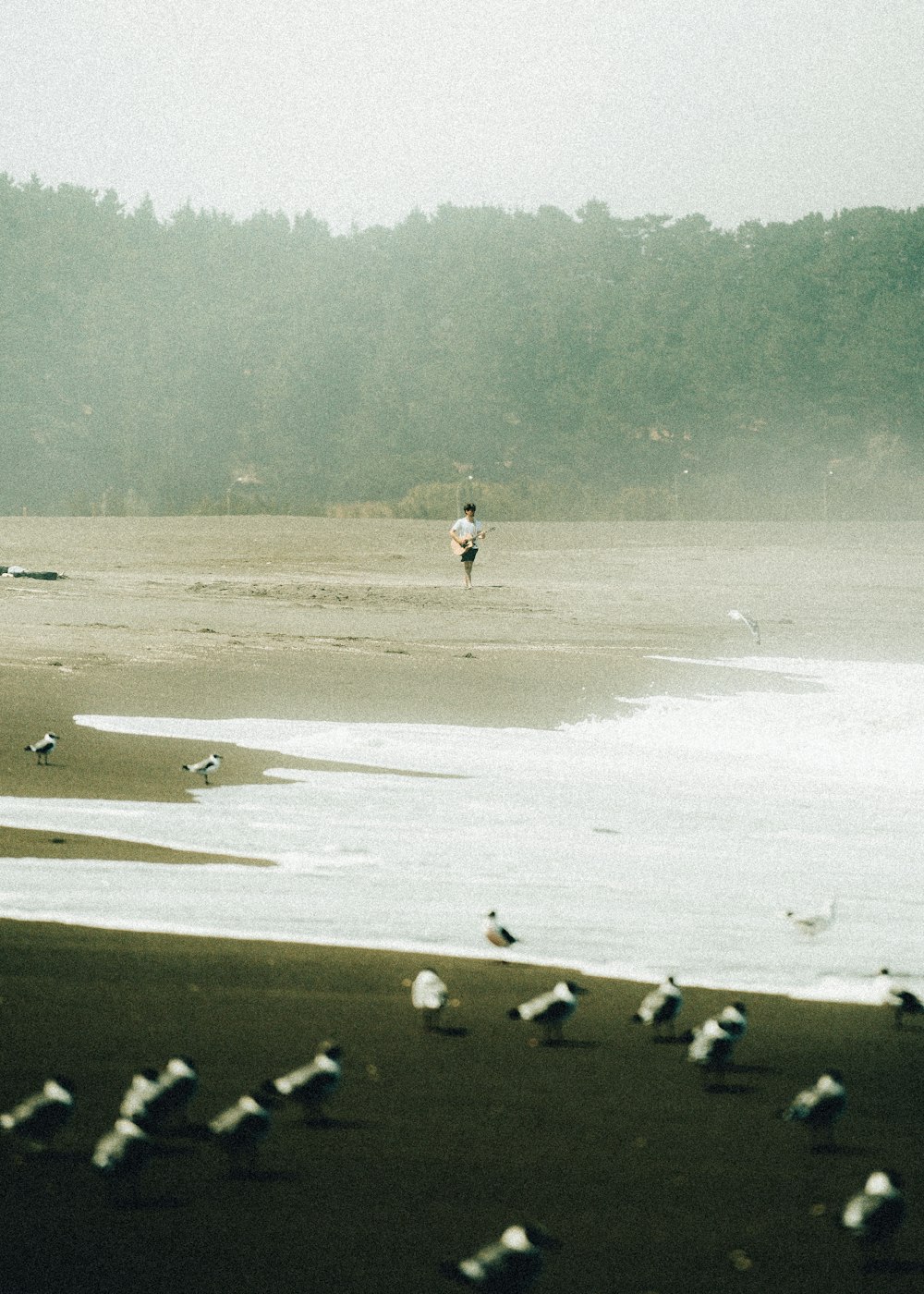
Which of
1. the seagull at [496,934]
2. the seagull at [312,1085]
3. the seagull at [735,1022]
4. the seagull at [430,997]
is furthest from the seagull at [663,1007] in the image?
the seagull at [312,1085]

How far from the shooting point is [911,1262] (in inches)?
131

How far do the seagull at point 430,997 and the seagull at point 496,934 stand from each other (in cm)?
87

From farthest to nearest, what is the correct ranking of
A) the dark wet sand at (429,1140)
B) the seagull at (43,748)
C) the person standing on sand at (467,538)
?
the person standing on sand at (467,538) < the seagull at (43,748) < the dark wet sand at (429,1140)

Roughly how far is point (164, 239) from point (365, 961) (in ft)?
199

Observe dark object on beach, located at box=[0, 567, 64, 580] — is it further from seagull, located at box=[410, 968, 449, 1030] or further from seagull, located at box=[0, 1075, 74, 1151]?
seagull, located at box=[0, 1075, 74, 1151]

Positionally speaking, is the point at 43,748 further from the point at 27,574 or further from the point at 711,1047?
the point at 27,574

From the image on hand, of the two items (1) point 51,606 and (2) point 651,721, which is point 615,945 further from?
(1) point 51,606

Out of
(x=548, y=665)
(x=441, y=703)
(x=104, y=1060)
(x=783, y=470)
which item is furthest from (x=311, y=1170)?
(x=783, y=470)

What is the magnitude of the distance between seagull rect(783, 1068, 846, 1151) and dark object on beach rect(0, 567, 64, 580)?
2214 centimetres

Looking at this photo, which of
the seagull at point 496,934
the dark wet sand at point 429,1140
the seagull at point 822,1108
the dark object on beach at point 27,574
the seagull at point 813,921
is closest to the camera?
the dark wet sand at point 429,1140

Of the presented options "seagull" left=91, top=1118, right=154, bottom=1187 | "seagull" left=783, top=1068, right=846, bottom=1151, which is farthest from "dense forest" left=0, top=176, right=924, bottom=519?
"seagull" left=91, top=1118, right=154, bottom=1187

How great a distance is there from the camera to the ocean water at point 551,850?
6000 mm

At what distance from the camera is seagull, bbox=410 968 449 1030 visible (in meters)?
4.71

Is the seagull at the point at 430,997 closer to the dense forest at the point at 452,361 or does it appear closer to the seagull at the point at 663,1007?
the seagull at the point at 663,1007
